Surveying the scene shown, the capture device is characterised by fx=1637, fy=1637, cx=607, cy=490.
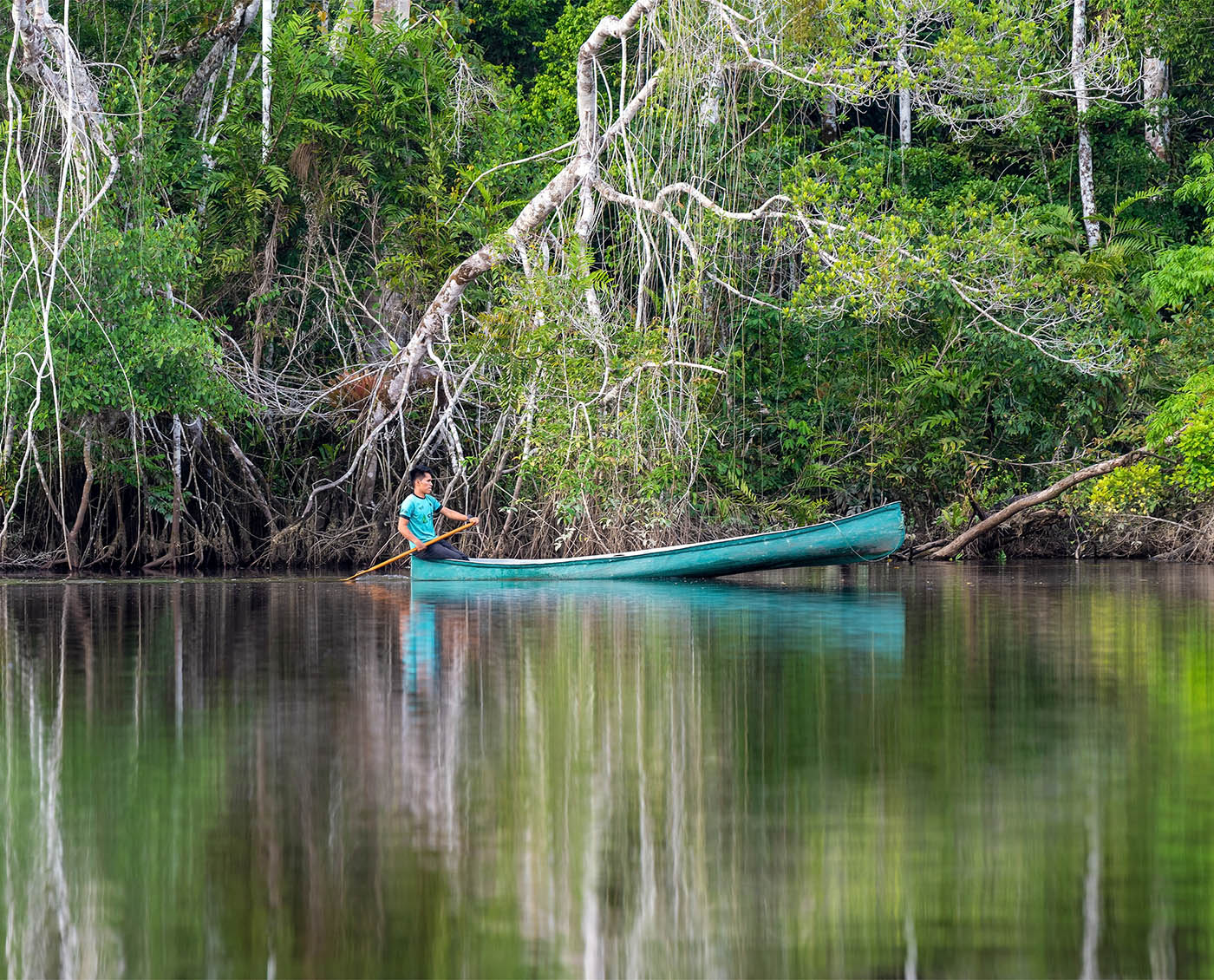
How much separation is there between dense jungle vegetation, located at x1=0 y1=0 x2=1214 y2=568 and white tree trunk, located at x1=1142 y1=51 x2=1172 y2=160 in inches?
2.4

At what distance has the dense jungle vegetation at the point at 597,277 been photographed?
17.7m

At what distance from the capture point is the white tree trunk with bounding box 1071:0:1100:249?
893 inches

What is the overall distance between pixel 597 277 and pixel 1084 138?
9553 mm

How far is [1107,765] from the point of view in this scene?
5.96 meters

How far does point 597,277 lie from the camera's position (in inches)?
699

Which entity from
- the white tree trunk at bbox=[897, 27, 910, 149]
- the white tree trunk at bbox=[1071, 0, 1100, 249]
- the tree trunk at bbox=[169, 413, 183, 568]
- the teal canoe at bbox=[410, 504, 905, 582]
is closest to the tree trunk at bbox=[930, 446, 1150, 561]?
the teal canoe at bbox=[410, 504, 905, 582]

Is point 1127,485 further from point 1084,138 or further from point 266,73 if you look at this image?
point 266,73

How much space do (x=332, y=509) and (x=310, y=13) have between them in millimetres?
6690

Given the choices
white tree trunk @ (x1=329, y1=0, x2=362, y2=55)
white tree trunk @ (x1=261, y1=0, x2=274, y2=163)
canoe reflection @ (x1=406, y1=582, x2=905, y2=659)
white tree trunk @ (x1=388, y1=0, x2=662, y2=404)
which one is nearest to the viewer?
canoe reflection @ (x1=406, y1=582, x2=905, y2=659)

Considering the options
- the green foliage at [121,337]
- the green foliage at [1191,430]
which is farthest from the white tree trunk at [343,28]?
the green foliage at [1191,430]

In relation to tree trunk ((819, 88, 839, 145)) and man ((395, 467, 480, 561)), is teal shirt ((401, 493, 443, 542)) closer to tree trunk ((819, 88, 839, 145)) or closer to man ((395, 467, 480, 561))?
man ((395, 467, 480, 561))

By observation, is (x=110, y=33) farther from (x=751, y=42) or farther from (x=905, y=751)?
(x=905, y=751)

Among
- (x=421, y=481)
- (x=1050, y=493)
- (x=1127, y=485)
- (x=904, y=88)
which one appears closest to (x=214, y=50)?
(x=421, y=481)

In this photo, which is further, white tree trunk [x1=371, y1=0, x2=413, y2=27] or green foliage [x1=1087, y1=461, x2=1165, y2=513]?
white tree trunk [x1=371, y1=0, x2=413, y2=27]
